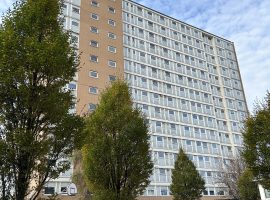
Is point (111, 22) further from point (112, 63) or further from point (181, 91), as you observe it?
point (181, 91)

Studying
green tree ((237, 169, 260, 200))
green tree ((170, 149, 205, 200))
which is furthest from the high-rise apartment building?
green tree ((170, 149, 205, 200))

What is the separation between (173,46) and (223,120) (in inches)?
712

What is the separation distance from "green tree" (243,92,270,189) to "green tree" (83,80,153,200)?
264 inches

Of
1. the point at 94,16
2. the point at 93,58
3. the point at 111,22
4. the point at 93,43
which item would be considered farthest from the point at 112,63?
the point at 94,16

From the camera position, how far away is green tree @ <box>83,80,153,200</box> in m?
18.2

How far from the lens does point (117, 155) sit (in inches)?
723

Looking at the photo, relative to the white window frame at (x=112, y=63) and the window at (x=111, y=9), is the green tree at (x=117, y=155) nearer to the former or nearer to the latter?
the white window frame at (x=112, y=63)

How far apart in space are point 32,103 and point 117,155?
7.66m

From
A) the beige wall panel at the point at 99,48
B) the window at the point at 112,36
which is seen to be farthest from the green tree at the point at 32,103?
the window at the point at 112,36

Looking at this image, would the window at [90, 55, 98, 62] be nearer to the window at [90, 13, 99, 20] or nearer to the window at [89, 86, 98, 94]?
the window at [89, 86, 98, 94]

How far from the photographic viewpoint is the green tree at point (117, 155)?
18.2 m

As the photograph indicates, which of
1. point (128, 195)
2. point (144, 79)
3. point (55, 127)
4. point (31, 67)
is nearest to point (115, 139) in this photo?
point (128, 195)

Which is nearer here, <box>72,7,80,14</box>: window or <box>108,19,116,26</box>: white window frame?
<box>72,7,80,14</box>: window

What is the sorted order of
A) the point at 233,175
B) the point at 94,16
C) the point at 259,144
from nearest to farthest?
1. the point at 259,144
2. the point at 233,175
3. the point at 94,16
